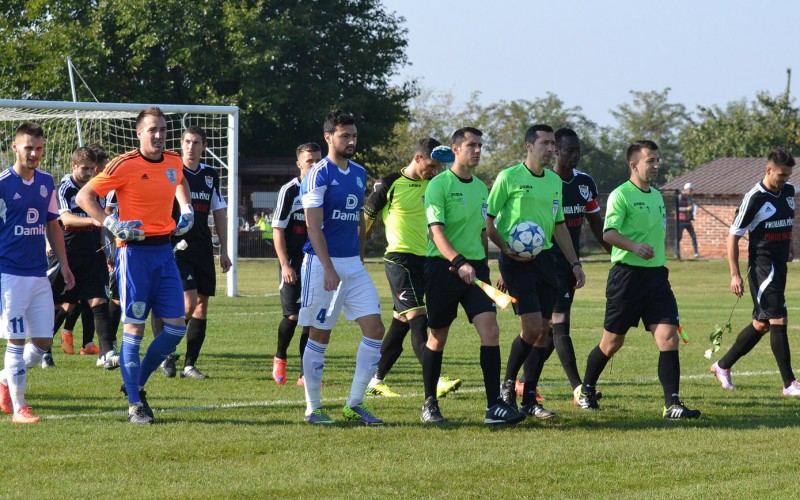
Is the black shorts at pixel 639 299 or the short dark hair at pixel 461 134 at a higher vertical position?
the short dark hair at pixel 461 134

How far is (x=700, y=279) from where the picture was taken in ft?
101

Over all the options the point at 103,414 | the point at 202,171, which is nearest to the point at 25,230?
the point at 103,414

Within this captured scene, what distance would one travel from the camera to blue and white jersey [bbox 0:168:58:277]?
8.42 metres

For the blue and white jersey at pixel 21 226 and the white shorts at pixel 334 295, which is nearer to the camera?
the white shorts at pixel 334 295

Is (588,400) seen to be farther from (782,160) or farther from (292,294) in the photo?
(292,294)

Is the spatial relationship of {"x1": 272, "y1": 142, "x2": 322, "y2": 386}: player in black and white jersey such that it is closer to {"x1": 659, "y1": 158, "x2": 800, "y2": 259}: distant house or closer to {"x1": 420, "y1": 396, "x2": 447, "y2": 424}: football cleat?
{"x1": 420, "y1": 396, "x2": 447, "y2": 424}: football cleat

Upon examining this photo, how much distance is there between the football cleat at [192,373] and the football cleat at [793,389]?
5429 mm

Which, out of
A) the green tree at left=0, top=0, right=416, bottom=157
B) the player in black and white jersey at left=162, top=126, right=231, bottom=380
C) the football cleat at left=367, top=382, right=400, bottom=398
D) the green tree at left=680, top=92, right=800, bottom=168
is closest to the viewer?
the football cleat at left=367, top=382, right=400, bottom=398

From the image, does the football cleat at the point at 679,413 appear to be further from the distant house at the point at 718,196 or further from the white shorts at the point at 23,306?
the distant house at the point at 718,196

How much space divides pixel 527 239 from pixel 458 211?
0.55 metres

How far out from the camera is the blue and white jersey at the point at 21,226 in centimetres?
842

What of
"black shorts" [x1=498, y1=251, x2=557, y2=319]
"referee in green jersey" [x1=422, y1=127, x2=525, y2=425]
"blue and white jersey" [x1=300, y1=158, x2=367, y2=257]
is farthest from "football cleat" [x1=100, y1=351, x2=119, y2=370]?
"black shorts" [x1=498, y1=251, x2=557, y2=319]

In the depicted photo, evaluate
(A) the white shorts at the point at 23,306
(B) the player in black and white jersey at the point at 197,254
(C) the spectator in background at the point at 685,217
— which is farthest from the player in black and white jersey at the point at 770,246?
(C) the spectator in background at the point at 685,217

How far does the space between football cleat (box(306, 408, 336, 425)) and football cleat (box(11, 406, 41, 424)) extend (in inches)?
79.1
